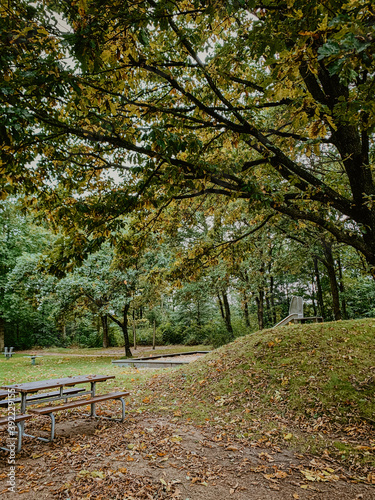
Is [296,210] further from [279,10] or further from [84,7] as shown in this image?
[84,7]

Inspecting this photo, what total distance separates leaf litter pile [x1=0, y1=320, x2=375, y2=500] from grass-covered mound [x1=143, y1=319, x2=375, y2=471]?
2 cm

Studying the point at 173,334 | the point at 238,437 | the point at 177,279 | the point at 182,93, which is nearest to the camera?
the point at 182,93

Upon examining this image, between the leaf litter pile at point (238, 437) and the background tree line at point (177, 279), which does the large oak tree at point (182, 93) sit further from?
the leaf litter pile at point (238, 437)

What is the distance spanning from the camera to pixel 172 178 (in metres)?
4.37

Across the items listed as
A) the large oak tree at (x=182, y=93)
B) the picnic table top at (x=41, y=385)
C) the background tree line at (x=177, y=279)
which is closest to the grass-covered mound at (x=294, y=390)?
the picnic table top at (x=41, y=385)

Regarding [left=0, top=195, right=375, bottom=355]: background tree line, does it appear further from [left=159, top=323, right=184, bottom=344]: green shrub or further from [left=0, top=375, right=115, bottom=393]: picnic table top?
[left=0, top=375, right=115, bottom=393]: picnic table top

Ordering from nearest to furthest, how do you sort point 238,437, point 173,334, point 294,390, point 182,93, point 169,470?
point 169,470
point 182,93
point 238,437
point 294,390
point 173,334

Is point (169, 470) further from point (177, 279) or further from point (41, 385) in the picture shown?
point (177, 279)

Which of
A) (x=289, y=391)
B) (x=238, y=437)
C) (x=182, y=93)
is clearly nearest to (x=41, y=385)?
(x=238, y=437)

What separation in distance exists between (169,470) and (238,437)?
5.12 feet

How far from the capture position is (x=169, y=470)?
3.80 metres

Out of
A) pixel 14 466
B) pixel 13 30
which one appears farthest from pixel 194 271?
pixel 13 30

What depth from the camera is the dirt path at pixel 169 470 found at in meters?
3.38

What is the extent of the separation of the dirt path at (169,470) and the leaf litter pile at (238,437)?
0.5 inches
